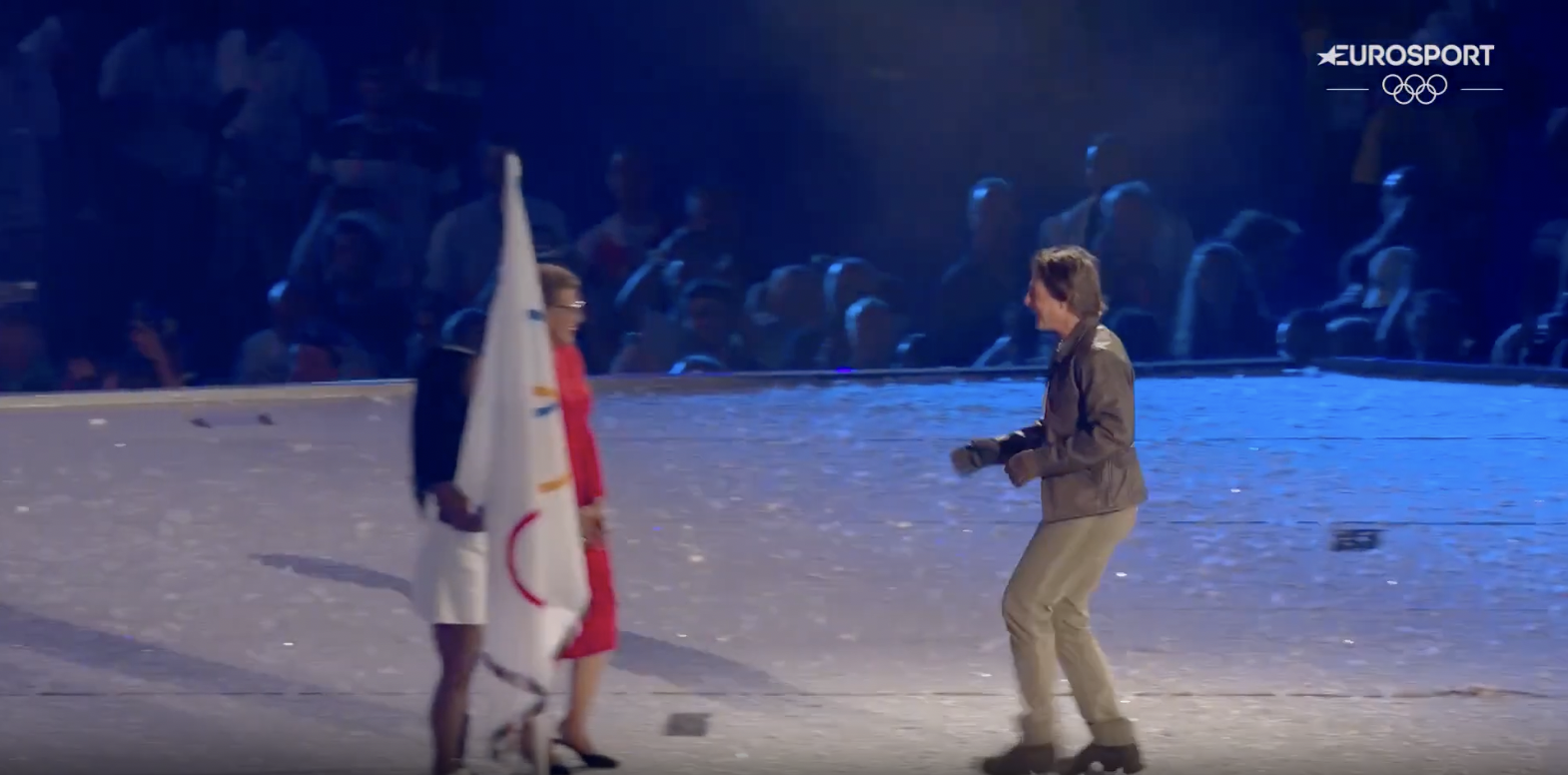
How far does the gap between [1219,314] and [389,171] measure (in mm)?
7799

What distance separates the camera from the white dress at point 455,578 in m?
4.80

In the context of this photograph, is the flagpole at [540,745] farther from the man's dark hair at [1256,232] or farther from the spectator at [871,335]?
the man's dark hair at [1256,232]

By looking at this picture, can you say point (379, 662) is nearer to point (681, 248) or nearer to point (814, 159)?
point (681, 248)

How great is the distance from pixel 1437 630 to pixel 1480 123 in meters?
13.1

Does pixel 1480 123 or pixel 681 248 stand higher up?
pixel 1480 123

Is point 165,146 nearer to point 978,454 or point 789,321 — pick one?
point 789,321

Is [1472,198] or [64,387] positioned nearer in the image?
[64,387]

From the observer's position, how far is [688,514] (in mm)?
8992

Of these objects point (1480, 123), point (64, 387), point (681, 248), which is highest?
point (1480, 123)

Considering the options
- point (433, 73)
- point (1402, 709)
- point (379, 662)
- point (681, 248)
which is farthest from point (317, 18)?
point (1402, 709)

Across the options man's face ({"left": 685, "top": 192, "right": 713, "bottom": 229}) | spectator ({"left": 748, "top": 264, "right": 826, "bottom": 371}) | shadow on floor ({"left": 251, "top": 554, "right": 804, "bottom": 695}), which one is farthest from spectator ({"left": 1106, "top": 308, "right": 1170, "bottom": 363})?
shadow on floor ({"left": 251, "top": 554, "right": 804, "bottom": 695})

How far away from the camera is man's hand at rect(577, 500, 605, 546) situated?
505 centimetres

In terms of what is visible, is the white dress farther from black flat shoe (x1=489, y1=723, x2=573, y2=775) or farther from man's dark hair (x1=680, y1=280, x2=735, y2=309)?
man's dark hair (x1=680, y1=280, x2=735, y2=309)

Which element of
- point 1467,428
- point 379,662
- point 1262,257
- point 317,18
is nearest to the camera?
point 379,662
